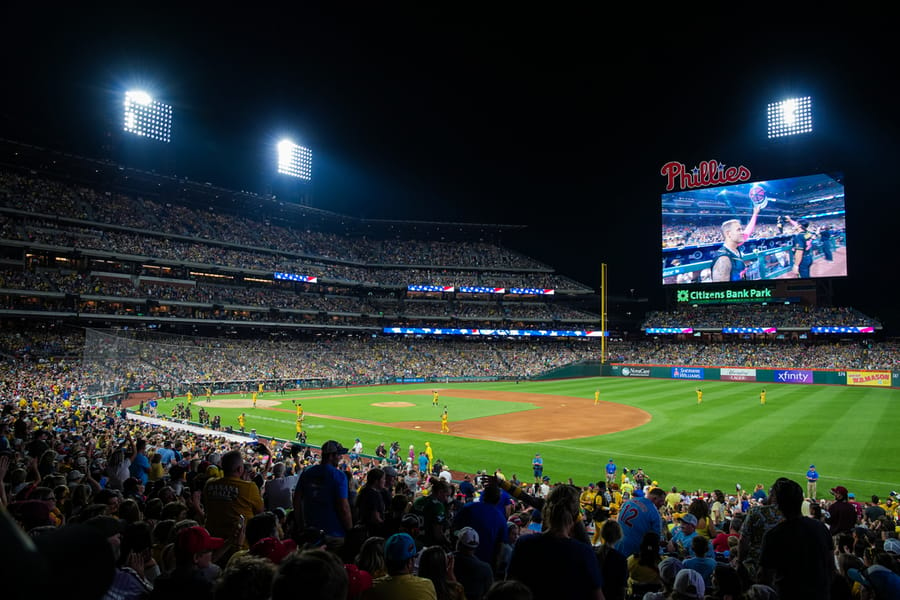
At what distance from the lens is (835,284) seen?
70.5 m

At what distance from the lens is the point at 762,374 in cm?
5797

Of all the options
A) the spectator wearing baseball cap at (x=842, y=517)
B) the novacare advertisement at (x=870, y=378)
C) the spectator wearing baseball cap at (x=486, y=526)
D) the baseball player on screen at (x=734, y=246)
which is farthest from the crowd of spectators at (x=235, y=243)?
the spectator wearing baseball cap at (x=842, y=517)

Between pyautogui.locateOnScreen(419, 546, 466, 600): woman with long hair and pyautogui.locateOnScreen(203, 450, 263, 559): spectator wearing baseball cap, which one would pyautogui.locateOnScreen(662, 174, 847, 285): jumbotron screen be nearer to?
pyautogui.locateOnScreen(203, 450, 263, 559): spectator wearing baseball cap

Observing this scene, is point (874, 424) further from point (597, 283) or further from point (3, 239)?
point (3, 239)

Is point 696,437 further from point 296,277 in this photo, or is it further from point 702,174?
point 296,277

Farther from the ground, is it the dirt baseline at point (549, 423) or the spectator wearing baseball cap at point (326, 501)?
the spectator wearing baseball cap at point (326, 501)

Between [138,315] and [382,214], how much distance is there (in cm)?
3992

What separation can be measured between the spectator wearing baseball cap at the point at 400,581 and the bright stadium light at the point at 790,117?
77.8 metres

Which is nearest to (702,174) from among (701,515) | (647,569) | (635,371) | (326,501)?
(635,371)

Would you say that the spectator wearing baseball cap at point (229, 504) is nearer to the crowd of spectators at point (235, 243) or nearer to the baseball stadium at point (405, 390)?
the baseball stadium at point (405, 390)

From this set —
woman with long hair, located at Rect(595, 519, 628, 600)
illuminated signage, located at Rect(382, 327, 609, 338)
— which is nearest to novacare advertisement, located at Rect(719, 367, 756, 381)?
illuminated signage, located at Rect(382, 327, 609, 338)

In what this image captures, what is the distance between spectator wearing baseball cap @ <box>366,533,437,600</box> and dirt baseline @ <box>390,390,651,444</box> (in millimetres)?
25969

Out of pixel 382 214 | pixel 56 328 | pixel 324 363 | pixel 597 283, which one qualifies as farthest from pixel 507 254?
pixel 56 328

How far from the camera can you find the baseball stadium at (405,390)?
15.6 feet
